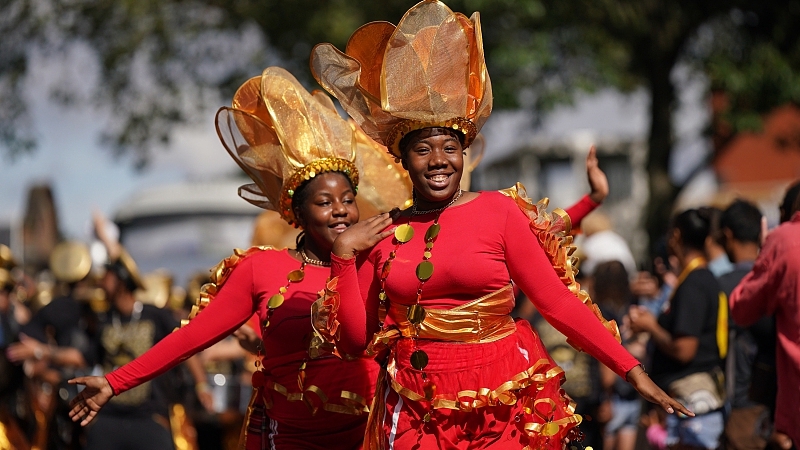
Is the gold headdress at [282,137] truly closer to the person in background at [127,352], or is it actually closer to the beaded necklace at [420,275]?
the beaded necklace at [420,275]

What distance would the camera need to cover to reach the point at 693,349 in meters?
5.84

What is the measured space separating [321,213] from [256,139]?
63cm

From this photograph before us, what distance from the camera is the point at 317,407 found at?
173 inches

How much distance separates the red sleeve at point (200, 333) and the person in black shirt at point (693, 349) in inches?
90.6

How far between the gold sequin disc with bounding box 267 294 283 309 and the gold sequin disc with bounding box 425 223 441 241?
104 cm

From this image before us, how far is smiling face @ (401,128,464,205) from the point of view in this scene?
3688mm

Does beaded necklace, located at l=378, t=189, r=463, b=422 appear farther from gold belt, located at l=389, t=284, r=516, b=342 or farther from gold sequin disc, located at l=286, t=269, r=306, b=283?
gold sequin disc, located at l=286, t=269, r=306, b=283

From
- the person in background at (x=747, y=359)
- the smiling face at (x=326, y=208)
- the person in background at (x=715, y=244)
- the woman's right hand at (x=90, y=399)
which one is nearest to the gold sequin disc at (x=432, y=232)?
the smiling face at (x=326, y=208)

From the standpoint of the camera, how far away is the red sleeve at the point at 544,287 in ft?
11.7

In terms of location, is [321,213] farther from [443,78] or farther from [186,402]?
[186,402]

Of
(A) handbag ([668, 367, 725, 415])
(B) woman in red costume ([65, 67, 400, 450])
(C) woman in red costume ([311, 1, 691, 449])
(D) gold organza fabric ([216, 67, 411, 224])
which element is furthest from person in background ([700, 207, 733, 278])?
(C) woman in red costume ([311, 1, 691, 449])

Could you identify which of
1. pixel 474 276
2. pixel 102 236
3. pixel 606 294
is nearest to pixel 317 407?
pixel 474 276

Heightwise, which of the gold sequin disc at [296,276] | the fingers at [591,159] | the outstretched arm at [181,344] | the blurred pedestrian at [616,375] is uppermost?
the fingers at [591,159]

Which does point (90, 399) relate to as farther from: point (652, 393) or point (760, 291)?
point (760, 291)
